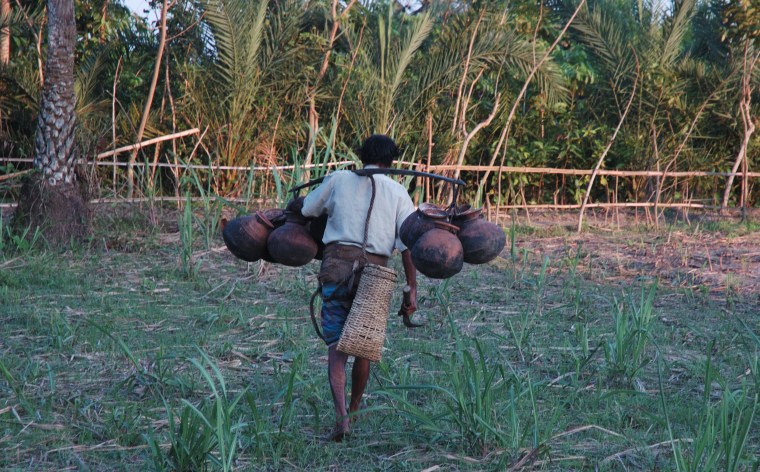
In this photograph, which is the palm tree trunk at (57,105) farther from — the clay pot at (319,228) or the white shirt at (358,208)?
the white shirt at (358,208)

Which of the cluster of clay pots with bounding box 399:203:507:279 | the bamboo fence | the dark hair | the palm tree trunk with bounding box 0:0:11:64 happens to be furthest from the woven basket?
the palm tree trunk with bounding box 0:0:11:64

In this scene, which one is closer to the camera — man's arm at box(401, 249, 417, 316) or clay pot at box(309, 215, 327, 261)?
man's arm at box(401, 249, 417, 316)

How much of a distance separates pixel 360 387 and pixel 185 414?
827mm

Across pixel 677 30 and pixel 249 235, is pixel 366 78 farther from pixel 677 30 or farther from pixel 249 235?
pixel 249 235

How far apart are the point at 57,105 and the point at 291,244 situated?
4845 mm

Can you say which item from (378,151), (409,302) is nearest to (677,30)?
(378,151)

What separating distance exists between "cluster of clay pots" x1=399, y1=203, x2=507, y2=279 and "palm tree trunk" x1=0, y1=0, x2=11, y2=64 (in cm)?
740

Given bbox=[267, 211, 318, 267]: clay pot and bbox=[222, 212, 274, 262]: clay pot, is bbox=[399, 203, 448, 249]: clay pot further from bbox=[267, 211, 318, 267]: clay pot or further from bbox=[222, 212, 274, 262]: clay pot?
bbox=[222, 212, 274, 262]: clay pot

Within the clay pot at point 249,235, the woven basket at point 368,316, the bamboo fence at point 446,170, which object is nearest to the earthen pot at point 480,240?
the woven basket at point 368,316

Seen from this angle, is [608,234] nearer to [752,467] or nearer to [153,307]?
[153,307]

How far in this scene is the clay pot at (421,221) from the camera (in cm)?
320

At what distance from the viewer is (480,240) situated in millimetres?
3162

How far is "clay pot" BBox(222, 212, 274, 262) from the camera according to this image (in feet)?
11.6

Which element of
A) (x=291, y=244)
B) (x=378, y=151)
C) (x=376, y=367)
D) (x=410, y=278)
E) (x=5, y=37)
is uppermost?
(x=5, y=37)
